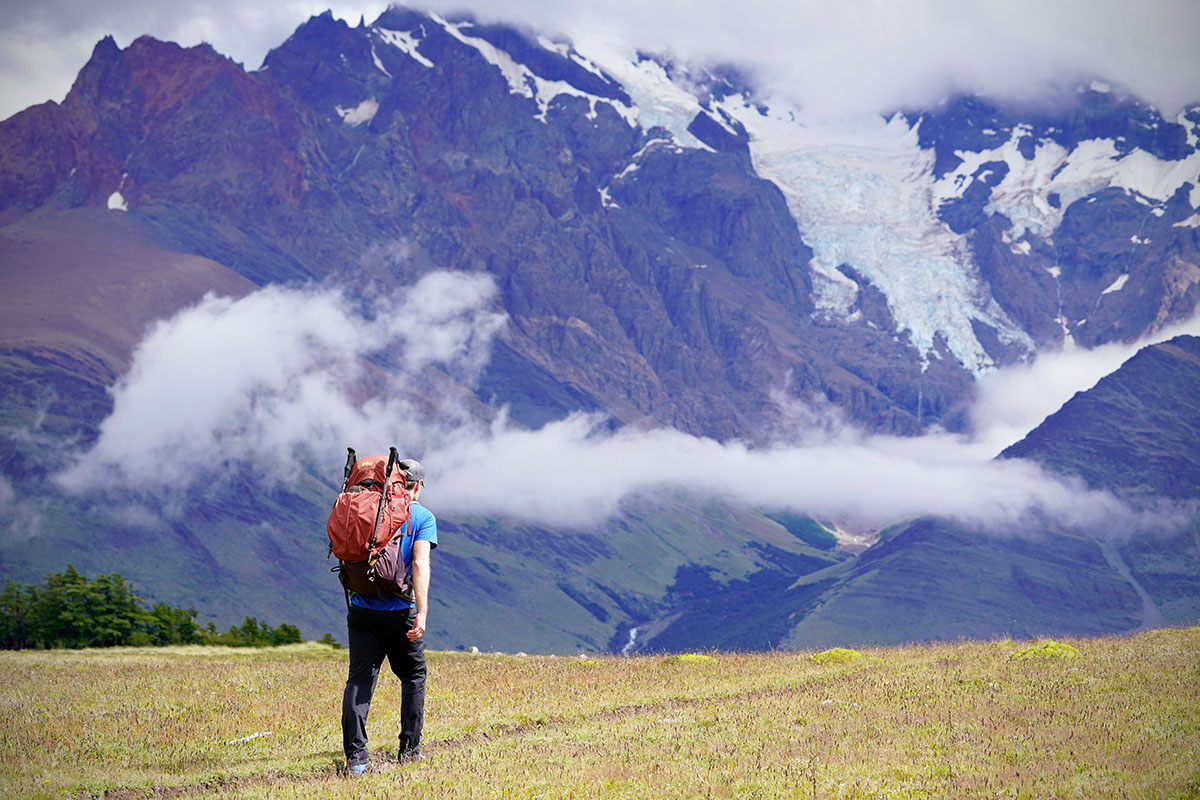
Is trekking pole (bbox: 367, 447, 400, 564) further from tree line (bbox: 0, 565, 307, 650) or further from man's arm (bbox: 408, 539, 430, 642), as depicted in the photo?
tree line (bbox: 0, 565, 307, 650)

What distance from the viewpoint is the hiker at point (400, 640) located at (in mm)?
16250

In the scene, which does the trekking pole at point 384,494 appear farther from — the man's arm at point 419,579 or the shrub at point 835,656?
the shrub at point 835,656

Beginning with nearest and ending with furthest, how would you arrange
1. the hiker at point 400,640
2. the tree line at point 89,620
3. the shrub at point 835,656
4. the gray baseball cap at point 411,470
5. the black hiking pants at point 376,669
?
the hiker at point 400,640
the black hiking pants at point 376,669
the gray baseball cap at point 411,470
the shrub at point 835,656
the tree line at point 89,620

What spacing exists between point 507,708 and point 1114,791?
483 inches

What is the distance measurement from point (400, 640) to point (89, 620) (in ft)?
210

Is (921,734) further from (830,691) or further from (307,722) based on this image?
(307,722)

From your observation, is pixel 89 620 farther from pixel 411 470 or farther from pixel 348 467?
pixel 411 470

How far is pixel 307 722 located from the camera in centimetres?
2116

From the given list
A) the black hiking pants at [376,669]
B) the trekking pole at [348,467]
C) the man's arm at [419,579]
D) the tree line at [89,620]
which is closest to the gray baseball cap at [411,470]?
the trekking pole at [348,467]

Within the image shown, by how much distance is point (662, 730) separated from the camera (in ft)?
63.6

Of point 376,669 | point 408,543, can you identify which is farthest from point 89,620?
point 408,543

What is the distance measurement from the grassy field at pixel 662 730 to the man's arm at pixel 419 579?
2.12 metres

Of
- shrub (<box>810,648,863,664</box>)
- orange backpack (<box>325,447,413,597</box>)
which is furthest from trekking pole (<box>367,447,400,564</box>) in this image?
shrub (<box>810,648,863,664</box>)

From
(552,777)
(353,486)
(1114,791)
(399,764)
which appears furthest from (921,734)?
(353,486)
